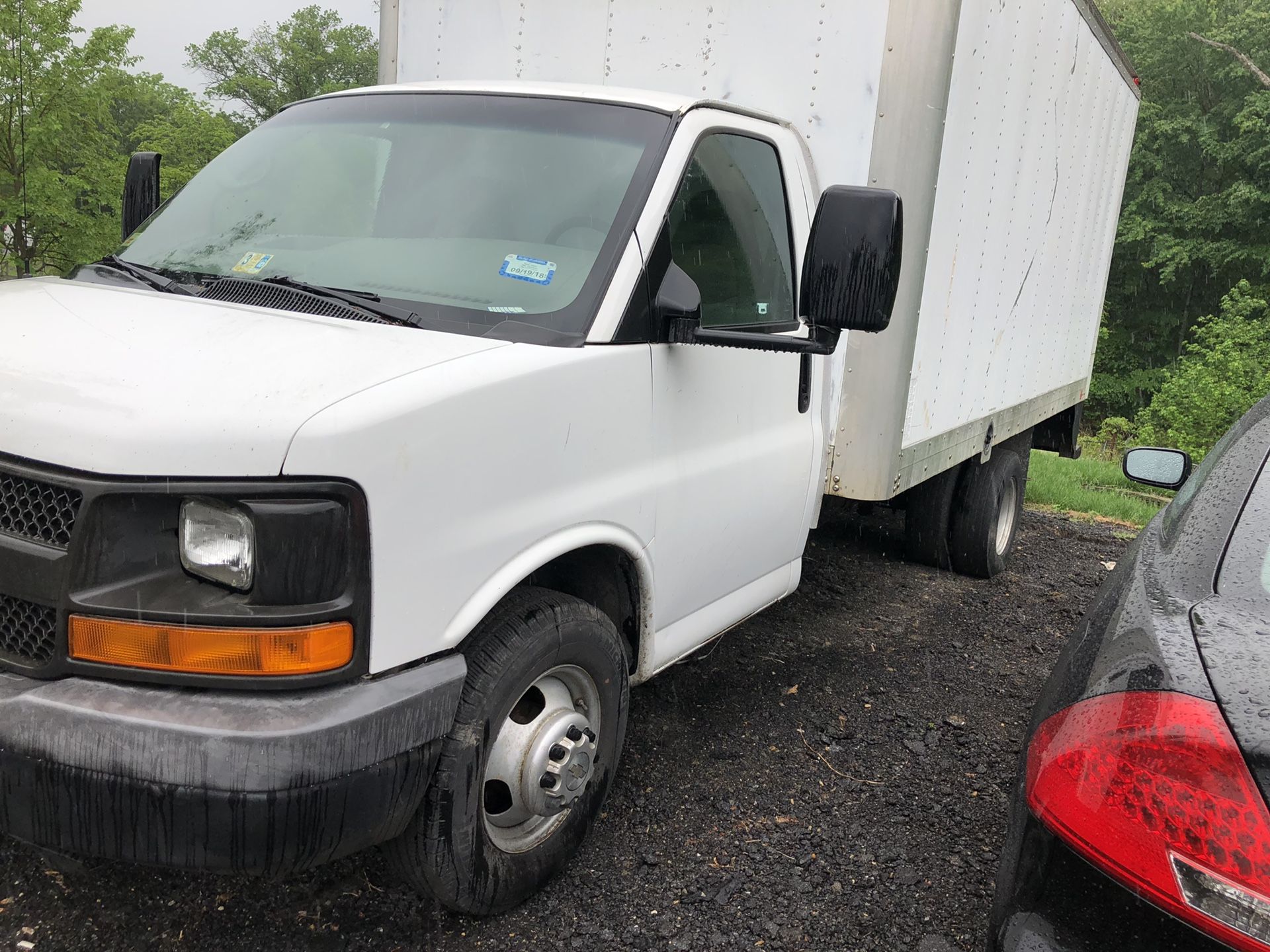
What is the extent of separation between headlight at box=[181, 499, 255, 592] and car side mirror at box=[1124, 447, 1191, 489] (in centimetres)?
261

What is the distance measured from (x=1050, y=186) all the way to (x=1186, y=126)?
31290 mm

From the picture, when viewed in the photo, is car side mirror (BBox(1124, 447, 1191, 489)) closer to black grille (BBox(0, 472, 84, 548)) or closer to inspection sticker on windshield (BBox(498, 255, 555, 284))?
inspection sticker on windshield (BBox(498, 255, 555, 284))

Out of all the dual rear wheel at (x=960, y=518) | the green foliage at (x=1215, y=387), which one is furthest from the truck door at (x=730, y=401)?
the green foliage at (x=1215, y=387)

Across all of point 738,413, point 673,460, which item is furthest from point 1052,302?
point 673,460

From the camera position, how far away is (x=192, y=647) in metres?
1.98

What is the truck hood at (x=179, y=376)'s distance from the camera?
1926 mm

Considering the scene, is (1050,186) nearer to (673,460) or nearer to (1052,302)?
(1052,302)

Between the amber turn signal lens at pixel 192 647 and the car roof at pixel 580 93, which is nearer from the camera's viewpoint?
the amber turn signal lens at pixel 192 647

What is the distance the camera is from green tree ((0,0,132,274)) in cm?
1138

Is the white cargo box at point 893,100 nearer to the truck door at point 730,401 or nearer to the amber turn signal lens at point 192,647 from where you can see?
the truck door at point 730,401

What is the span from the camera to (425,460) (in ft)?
7.01

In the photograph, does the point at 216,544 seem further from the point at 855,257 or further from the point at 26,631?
the point at 855,257

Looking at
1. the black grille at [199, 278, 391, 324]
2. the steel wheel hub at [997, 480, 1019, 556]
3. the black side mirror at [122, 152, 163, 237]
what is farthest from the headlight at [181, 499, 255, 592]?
the steel wheel hub at [997, 480, 1019, 556]

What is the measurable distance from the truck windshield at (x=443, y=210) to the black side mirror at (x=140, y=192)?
619mm
